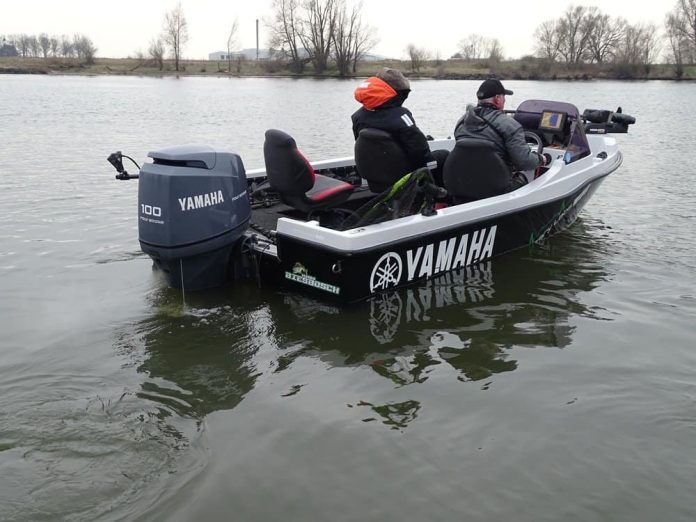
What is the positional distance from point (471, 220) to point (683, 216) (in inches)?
156

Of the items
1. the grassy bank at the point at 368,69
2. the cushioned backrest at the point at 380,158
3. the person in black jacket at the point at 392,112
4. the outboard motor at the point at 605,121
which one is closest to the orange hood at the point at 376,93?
Result: the person in black jacket at the point at 392,112

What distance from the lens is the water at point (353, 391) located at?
A: 2.71 meters

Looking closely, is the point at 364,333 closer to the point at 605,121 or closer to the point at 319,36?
the point at 605,121

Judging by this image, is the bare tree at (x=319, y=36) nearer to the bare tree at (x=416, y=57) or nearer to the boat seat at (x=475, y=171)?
the bare tree at (x=416, y=57)

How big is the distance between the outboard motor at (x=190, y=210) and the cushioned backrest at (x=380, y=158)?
1.08m

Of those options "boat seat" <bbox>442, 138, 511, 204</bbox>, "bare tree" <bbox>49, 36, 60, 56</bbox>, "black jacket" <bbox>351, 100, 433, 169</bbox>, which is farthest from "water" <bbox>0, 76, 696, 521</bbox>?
"bare tree" <bbox>49, 36, 60, 56</bbox>

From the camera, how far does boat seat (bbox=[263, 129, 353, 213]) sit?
15.5 feet

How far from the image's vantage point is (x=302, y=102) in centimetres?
2659

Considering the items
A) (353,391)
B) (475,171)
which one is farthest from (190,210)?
(475,171)

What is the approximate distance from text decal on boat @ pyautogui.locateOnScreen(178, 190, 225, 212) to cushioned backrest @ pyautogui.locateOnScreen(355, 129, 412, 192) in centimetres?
131

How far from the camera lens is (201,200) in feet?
13.9

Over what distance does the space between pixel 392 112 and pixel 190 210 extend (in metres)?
1.78

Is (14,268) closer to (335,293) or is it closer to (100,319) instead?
(100,319)

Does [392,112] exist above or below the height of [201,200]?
above
